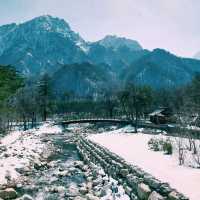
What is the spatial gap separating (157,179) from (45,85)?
9350cm

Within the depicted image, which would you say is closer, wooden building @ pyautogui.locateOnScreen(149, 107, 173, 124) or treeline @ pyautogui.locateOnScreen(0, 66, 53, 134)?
treeline @ pyautogui.locateOnScreen(0, 66, 53, 134)

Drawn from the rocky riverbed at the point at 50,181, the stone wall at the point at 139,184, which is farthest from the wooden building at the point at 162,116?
the stone wall at the point at 139,184

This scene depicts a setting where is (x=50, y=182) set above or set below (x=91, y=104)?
below

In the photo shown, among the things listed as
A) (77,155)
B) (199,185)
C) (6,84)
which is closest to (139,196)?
(199,185)

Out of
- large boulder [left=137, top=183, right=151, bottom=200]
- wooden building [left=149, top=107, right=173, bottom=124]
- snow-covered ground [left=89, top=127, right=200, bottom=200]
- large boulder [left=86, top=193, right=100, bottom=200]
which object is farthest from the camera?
wooden building [left=149, top=107, right=173, bottom=124]

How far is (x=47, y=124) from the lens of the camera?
8681cm

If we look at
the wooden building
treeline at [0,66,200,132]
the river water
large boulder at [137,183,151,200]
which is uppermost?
treeline at [0,66,200,132]

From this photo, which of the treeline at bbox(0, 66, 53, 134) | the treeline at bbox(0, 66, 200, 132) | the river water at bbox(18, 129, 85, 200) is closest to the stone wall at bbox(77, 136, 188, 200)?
the river water at bbox(18, 129, 85, 200)

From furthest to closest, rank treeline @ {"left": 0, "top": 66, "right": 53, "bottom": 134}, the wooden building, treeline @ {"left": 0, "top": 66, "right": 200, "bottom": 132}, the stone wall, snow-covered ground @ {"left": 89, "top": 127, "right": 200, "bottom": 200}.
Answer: the wooden building, treeline @ {"left": 0, "top": 66, "right": 53, "bottom": 134}, treeline @ {"left": 0, "top": 66, "right": 200, "bottom": 132}, snow-covered ground @ {"left": 89, "top": 127, "right": 200, "bottom": 200}, the stone wall

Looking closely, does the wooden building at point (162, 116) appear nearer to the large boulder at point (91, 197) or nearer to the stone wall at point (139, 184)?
the stone wall at point (139, 184)

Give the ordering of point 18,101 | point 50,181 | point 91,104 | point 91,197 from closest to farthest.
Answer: point 91,197 < point 50,181 < point 18,101 < point 91,104

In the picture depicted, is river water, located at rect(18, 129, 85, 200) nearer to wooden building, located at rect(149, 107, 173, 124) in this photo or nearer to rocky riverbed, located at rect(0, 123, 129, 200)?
rocky riverbed, located at rect(0, 123, 129, 200)

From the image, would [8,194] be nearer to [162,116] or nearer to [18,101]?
[162,116]

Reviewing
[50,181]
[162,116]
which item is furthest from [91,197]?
[162,116]
